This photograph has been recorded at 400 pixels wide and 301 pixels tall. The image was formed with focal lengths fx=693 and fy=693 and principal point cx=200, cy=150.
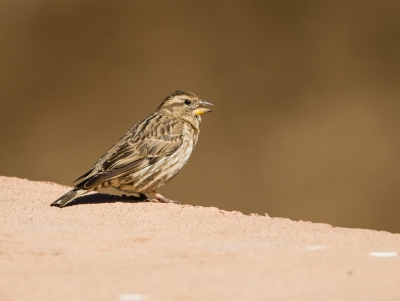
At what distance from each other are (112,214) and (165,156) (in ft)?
5.20

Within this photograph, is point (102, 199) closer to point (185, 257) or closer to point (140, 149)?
point (140, 149)

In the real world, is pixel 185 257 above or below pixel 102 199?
above

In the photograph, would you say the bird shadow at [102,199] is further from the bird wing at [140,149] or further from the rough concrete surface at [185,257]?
the rough concrete surface at [185,257]

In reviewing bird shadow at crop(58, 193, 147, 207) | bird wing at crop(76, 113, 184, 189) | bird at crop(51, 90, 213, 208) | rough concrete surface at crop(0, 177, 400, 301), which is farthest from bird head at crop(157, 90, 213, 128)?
rough concrete surface at crop(0, 177, 400, 301)

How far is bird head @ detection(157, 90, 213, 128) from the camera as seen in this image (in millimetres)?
7504

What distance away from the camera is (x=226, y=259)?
3.57 m

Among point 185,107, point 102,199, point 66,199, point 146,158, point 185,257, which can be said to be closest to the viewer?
point 185,257

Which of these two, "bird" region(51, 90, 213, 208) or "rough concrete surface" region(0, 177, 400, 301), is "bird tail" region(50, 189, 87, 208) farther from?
"rough concrete surface" region(0, 177, 400, 301)

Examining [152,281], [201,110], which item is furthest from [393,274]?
[201,110]

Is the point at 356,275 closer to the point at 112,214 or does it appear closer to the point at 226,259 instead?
the point at 226,259

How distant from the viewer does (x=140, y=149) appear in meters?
6.61

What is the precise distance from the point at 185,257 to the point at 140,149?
307 centimetres

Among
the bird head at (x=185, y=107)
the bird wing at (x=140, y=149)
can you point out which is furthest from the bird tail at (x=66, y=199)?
the bird head at (x=185, y=107)

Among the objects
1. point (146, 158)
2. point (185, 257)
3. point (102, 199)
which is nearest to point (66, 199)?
point (102, 199)
